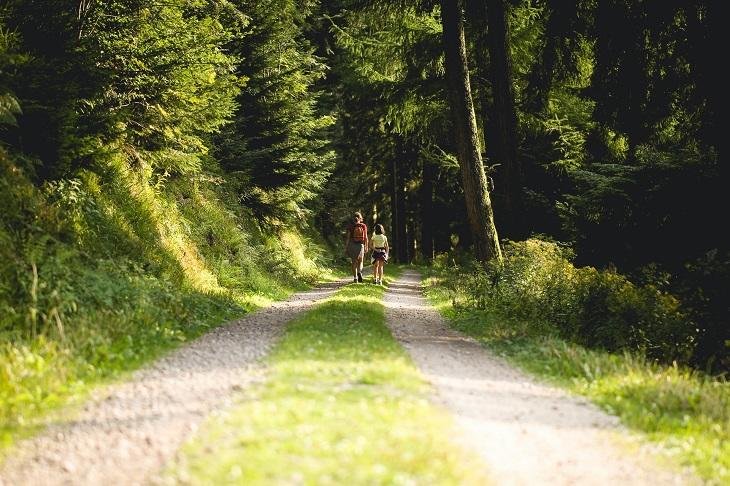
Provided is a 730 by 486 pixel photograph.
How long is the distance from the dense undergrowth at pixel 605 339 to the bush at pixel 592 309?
0.8 inches

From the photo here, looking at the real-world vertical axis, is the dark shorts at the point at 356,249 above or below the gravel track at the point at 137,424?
above

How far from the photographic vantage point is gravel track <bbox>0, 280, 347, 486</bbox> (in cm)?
459

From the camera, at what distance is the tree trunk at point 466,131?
1673 centimetres

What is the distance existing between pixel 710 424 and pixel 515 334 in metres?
4.85

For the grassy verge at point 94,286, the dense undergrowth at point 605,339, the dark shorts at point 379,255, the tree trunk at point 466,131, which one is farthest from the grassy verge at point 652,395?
the dark shorts at point 379,255

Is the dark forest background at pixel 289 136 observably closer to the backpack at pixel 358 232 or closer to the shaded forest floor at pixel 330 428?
the shaded forest floor at pixel 330 428

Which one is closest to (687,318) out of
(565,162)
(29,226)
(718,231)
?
(718,231)

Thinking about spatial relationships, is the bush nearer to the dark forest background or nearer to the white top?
the dark forest background

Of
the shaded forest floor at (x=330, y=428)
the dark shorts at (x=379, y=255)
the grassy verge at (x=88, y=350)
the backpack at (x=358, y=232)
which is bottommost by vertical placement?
the shaded forest floor at (x=330, y=428)

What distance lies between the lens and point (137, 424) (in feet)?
18.1

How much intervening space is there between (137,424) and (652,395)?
547 cm

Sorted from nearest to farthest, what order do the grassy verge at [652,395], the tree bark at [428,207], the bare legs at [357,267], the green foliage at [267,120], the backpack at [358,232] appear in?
the grassy verge at [652,395] → the backpack at [358,232] → the bare legs at [357,267] → the green foliage at [267,120] → the tree bark at [428,207]

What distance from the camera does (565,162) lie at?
21.8 metres

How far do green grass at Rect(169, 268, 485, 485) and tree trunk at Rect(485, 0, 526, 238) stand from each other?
13.3 meters
